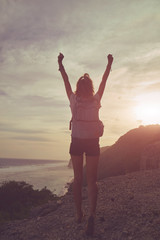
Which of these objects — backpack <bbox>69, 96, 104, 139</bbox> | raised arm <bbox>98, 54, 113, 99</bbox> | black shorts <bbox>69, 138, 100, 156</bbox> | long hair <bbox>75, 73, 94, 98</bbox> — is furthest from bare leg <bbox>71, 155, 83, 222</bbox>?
raised arm <bbox>98, 54, 113, 99</bbox>

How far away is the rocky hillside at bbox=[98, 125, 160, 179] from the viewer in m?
27.8

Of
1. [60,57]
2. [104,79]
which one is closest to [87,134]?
[104,79]

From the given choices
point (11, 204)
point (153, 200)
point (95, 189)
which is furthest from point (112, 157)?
point (95, 189)

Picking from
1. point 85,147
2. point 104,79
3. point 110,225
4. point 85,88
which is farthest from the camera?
point 110,225

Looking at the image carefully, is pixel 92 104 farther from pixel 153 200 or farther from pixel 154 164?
pixel 154 164

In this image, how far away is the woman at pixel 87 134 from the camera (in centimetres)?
487

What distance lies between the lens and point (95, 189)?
5.02 metres

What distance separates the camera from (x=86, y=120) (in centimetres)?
495

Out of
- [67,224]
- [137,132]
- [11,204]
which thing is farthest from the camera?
[137,132]

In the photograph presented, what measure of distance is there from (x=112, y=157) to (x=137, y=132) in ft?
19.7

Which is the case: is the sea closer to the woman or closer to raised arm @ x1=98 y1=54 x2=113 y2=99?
the woman

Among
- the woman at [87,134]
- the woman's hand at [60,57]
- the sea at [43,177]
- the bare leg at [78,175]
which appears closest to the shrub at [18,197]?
the sea at [43,177]

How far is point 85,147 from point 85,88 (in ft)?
3.66

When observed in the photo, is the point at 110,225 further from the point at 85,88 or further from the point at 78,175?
the point at 85,88
